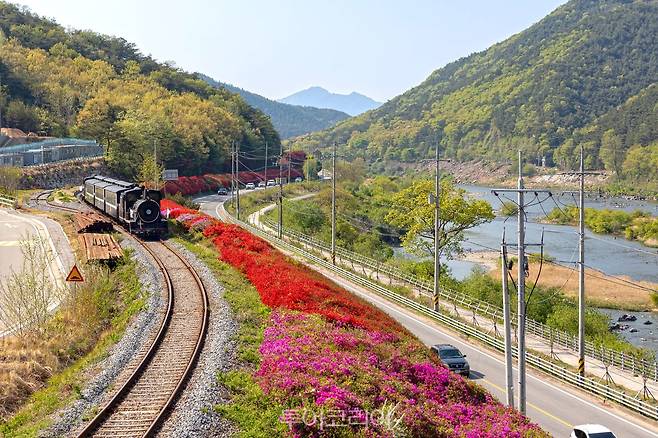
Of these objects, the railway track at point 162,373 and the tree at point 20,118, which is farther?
the tree at point 20,118

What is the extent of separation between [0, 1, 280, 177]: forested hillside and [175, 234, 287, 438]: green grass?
63601 mm

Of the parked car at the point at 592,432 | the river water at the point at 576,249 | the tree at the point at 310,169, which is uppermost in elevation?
the tree at the point at 310,169

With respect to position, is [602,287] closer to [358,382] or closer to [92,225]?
[92,225]

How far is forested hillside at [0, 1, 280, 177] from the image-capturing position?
99.9m

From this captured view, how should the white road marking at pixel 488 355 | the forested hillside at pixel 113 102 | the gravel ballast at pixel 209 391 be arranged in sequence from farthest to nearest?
the forested hillside at pixel 113 102
the white road marking at pixel 488 355
the gravel ballast at pixel 209 391

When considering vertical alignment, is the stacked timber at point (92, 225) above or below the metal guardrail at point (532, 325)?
above

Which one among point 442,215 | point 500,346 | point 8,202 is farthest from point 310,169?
point 500,346

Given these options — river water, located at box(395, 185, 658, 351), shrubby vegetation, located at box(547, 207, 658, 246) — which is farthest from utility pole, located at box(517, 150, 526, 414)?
shrubby vegetation, located at box(547, 207, 658, 246)

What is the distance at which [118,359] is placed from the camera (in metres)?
21.3

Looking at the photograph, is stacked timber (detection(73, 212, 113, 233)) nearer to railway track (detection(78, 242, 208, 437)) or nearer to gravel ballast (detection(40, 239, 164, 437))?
gravel ballast (detection(40, 239, 164, 437))

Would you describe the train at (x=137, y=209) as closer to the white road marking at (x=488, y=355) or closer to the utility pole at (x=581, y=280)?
the white road marking at (x=488, y=355)

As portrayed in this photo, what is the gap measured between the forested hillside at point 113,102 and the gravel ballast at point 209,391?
231ft

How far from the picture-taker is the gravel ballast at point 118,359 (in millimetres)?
16562

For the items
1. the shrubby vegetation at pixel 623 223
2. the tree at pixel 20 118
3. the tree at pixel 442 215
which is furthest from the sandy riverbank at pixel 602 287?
the tree at pixel 20 118
